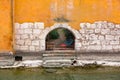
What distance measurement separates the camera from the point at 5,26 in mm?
Answer: 13547

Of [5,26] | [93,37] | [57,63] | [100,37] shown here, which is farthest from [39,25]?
[100,37]

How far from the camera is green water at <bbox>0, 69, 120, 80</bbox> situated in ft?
40.9

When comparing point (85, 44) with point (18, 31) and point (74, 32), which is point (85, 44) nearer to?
point (74, 32)

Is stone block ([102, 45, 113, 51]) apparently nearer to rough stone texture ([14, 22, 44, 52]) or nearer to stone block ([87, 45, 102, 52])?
stone block ([87, 45, 102, 52])

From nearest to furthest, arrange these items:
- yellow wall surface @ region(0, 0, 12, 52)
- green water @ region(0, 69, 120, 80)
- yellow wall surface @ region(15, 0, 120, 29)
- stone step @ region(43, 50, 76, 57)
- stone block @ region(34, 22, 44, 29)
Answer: green water @ region(0, 69, 120, 80)
yellow wall surface @ region(0, 0, 12, 52)
yellow wall surface @ region(15, 0, 120, 29)
stone block @ region(34, 22, 44, 29)
stone step @ region(43, 50, 76, 57)

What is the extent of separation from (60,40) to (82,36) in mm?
906

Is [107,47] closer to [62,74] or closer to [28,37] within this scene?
[62,74]

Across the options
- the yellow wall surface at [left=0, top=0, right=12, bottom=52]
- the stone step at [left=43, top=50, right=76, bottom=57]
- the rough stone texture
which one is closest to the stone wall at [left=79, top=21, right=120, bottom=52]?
the stone step at [left=43, top=50, right=76, bottom=57]

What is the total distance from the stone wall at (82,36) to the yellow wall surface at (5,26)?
16.6 inches

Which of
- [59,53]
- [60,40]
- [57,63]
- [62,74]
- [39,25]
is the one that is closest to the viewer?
[62,74]

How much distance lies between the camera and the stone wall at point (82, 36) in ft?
46.0

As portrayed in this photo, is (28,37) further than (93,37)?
No

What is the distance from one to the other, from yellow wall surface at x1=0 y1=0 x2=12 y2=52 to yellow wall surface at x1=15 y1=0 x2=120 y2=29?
1.42ft

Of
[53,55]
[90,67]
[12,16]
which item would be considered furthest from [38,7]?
[90,67]
